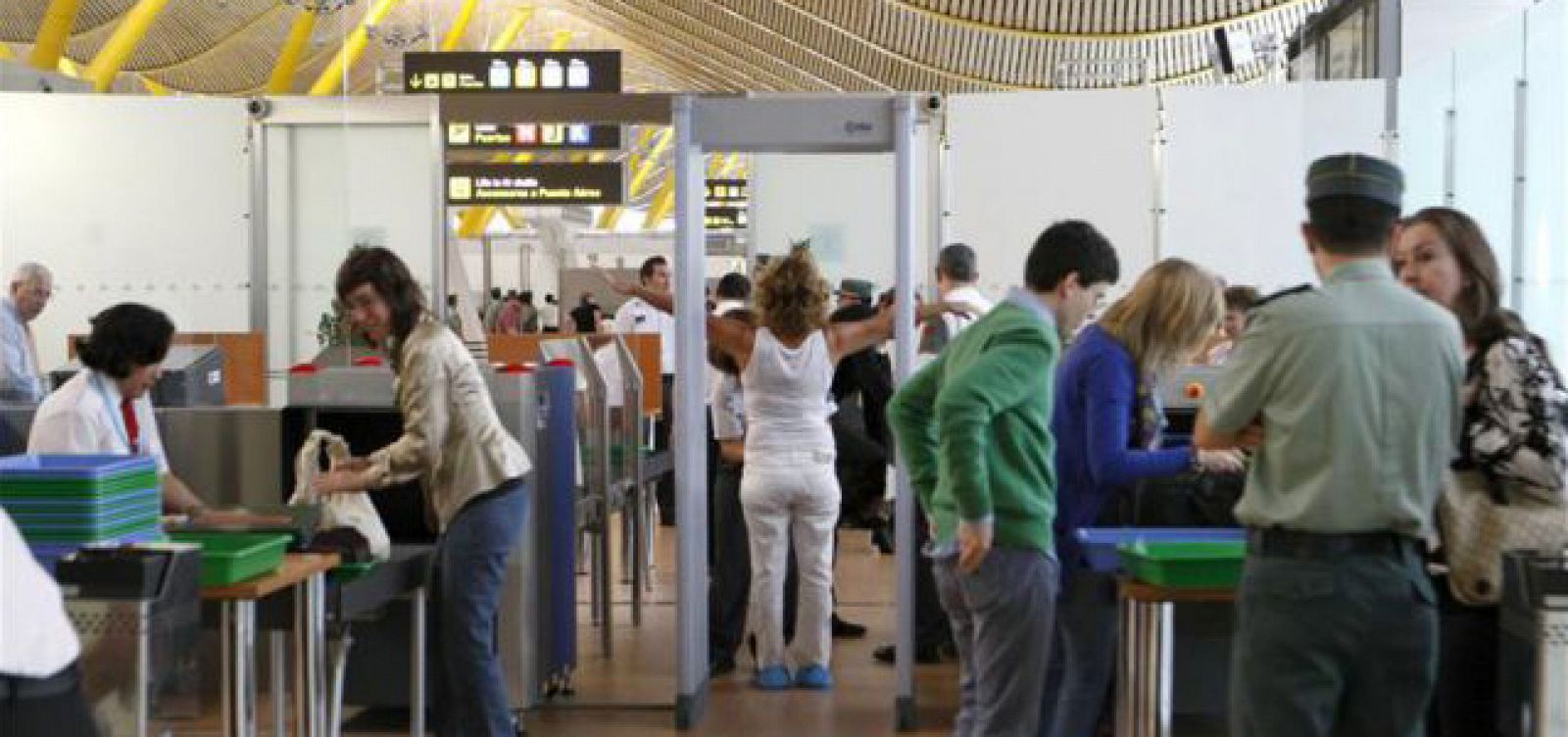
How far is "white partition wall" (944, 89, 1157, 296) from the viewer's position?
1168cm

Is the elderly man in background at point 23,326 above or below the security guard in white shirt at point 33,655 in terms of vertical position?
above

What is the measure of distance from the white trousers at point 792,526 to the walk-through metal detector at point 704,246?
1.07 feet

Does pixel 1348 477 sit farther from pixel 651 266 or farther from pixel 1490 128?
pixel 651 266

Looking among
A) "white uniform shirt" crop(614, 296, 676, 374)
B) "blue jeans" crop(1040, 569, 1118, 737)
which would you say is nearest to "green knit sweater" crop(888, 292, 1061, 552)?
"blue jeans" crop(1040, 569, 1118, 737)

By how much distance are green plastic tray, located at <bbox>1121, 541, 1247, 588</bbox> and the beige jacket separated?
1993 mm

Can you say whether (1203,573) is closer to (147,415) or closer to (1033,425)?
(1033,425)

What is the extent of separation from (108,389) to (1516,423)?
351 cm

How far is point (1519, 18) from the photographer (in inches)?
348

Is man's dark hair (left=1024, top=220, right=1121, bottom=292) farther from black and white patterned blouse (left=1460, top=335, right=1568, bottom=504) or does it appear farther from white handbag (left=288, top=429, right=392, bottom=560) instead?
white handbag (left=288, top=429, right=392, bottom=560)

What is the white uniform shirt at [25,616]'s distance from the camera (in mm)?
3324

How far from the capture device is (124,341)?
5758 mm

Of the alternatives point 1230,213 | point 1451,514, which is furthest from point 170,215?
point 1451,514

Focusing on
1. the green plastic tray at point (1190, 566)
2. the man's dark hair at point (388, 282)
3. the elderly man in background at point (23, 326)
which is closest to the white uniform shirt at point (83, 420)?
the man's dark hair at point (388, 282)

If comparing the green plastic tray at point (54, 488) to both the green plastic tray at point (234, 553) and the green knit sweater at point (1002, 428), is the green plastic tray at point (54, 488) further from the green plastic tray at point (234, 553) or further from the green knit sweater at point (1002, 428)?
the green knit sweater at point (1002, 428)
